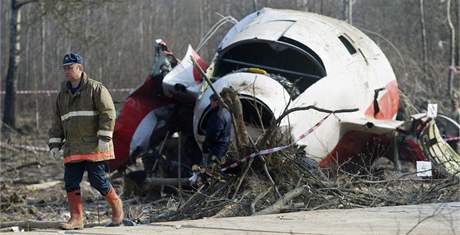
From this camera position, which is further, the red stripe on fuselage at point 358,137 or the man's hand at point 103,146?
the red stripe on fuselage at point 358,137

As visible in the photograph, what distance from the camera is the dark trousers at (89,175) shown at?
23.9ft

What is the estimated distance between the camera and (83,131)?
7.29 m

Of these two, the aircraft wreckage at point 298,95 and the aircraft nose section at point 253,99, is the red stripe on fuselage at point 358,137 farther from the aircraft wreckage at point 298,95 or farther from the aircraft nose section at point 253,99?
the aircraft nose section at point 253,99

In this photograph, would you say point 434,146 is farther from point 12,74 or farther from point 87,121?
point 12,74

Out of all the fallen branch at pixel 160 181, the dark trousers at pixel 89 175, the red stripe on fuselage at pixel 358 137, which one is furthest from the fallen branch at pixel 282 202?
the fallen branch at pixel 160 181

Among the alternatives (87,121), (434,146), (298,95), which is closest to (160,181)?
(298,95)

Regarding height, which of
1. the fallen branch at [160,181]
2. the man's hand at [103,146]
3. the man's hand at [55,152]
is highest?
the man's hand at [103,146]

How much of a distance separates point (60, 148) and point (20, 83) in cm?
2852

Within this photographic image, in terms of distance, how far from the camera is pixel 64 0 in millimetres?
24812

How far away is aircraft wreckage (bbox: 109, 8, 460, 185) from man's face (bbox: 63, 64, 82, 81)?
153 inches

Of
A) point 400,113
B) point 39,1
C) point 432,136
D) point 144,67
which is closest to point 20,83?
point 144,67

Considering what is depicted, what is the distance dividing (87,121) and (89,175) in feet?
1.55

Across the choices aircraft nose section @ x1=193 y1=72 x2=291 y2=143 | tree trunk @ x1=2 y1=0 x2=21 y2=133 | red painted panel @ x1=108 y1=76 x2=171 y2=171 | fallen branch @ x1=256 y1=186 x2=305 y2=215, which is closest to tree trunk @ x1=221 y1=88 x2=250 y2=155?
aircraft nose section @ x1=193 y1=72 x2=291 y2=143

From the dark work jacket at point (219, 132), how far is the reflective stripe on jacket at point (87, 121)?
3.25m
